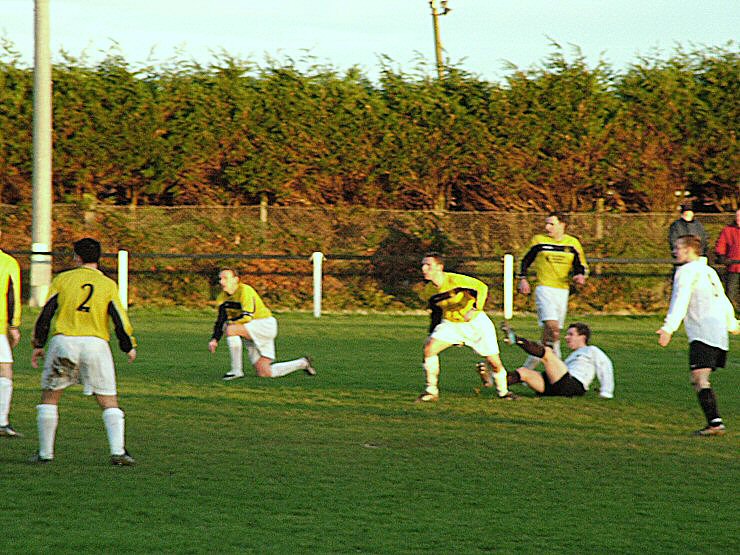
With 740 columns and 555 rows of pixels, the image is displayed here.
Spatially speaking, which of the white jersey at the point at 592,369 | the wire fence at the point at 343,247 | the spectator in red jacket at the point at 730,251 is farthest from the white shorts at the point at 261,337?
the spectator in red jacket at the point at 730,251

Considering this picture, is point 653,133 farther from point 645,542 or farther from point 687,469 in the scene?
point 645,542

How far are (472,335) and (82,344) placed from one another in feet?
15.2

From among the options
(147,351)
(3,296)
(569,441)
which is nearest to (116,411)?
(3,296)

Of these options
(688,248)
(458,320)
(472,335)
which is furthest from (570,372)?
(688,248)

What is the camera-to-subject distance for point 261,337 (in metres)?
13.5

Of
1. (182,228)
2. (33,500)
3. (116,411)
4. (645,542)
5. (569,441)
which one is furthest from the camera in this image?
(182,228)

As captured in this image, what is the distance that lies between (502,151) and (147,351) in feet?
37.5

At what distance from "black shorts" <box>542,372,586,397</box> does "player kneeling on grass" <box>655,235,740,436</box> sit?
2374 mm

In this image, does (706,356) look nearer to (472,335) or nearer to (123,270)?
(472,335)

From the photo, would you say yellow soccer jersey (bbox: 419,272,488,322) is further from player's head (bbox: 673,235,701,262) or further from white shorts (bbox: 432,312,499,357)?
player's head (bbox: 673,235,701,262)

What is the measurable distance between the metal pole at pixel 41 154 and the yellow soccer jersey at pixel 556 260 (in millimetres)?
11555

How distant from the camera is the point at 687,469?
8203 mm

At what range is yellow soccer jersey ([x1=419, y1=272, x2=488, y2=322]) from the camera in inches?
454

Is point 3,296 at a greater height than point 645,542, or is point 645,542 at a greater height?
point 3,296
